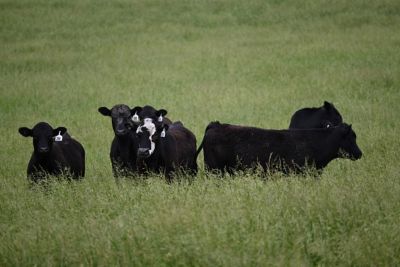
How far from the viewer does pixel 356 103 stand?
1831 cm

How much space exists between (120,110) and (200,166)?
1.97 m

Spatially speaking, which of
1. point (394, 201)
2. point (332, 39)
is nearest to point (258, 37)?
point (332, 39)

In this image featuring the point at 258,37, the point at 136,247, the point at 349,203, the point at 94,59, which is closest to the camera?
the point at 136,247

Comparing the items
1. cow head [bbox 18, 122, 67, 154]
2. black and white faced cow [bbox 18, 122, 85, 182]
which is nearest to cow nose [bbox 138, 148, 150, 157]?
black and white faced cow [bbox 18, 122, 85, 182]

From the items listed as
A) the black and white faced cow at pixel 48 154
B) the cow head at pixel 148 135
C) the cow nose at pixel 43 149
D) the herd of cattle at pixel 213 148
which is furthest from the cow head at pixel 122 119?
the cow nose at pixel 43 149

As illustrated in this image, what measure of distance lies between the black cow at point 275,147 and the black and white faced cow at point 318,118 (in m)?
1.84

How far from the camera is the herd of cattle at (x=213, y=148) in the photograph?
33.6 feet

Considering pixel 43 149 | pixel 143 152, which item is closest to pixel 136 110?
pixel 143 152

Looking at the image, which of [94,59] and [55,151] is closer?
[55,151]

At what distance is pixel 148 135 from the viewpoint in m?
10.4

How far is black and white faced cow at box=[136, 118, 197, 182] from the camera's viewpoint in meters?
10.4

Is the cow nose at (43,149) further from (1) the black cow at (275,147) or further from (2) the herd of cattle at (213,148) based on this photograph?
(1) the black cow at (275,147)

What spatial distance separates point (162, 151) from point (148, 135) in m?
0.48

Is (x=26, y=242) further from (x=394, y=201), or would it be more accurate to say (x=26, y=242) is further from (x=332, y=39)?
(x=332, y=39)
